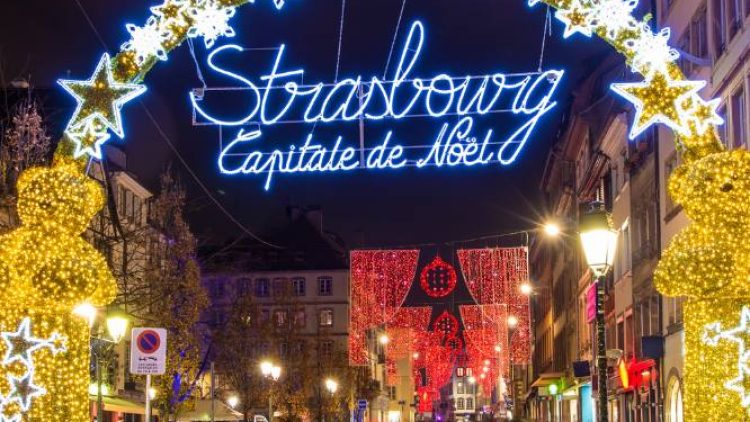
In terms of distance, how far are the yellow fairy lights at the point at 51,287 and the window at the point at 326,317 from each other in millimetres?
89378

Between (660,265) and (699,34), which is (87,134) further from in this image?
(699,34)

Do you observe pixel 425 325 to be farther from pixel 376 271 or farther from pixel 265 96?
pixel 265 96

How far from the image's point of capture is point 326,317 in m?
104

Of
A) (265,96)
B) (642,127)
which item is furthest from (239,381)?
(642,127)

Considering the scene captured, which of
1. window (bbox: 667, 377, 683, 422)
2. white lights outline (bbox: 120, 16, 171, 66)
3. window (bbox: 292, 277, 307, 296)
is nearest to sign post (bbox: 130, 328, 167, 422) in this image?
white lights outline (bbox: 120, 16, 171, 66)

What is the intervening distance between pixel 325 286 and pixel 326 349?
17517 mm

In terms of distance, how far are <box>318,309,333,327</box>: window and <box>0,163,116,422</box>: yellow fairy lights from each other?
89378 mm

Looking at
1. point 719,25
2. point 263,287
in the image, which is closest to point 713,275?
point 719,25

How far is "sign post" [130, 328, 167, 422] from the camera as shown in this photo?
20250 mm

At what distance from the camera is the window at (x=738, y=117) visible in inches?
940

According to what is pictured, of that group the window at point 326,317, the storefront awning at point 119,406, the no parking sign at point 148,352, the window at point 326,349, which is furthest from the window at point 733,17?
the window at point 326,317

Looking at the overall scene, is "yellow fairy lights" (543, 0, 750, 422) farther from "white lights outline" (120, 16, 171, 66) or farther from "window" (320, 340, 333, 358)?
"window" (320, 340, 333, 358)

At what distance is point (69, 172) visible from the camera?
1405 centimetres

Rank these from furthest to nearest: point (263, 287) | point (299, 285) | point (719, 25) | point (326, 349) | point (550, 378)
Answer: point (263, 287) < point (299, 285) < point (326, 349) < point (550, 378) < point (719, 25)
